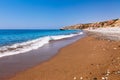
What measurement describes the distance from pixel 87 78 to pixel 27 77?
2.79 m

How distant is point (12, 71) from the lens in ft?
31.2

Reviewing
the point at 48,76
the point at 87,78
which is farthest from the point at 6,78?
the point at 87,78

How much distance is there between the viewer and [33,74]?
28.8 ft

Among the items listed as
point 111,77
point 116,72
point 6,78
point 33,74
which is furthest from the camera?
point 33,74

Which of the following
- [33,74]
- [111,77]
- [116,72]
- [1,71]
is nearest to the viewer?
[111,77]

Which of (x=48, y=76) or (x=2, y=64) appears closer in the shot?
(x=48, y=76)

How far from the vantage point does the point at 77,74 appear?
26.9 ft

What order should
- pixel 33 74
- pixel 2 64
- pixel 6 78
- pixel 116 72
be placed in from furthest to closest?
pixel 2 64 → pixel 33 74 → pixel 6 78 → pixel 116 72

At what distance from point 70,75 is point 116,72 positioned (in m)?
2.01

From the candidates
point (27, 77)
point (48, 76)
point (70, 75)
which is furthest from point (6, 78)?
point (70, 75)

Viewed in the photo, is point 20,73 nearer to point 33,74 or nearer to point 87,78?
point 33,74

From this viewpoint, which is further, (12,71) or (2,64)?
(2,64)

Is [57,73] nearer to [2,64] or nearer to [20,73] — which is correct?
[20,73]

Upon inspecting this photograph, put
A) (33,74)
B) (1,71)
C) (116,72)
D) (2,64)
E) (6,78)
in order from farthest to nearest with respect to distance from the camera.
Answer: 1. (2,64)
2. (1,71)
3. (33,74)
4. (6,78)
5. (116,72)
